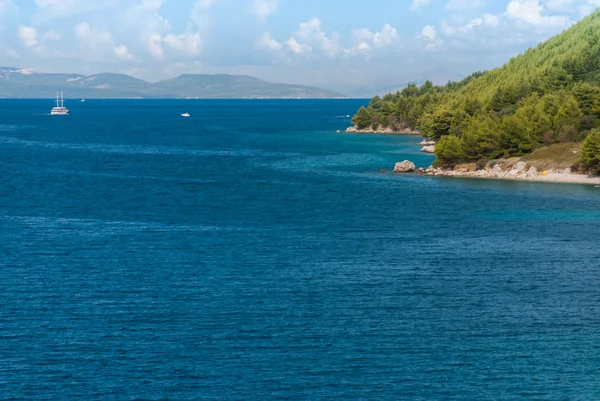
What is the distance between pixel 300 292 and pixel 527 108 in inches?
3041

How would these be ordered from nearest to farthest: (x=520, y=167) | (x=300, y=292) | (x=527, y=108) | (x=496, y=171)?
(x=300, y=292) < (x=520, y=167) < (x=496, y=171) < (x=527, y=108)

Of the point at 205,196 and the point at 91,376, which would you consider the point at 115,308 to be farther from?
the point at 205,196

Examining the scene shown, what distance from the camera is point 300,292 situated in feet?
166

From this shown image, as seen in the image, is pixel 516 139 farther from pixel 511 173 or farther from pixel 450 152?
pixel 450 152

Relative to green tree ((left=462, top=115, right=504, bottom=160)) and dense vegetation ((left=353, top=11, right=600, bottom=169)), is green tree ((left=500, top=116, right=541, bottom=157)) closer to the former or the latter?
dense vegetation ((left=353, top=11, right=600, bottom=169))

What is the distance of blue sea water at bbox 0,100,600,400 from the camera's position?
37.3m

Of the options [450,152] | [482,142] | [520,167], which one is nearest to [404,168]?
[450,152]

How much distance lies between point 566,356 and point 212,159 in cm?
9823

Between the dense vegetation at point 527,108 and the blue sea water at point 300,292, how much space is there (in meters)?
14.2

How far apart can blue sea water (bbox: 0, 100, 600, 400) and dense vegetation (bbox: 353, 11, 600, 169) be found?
14201mm

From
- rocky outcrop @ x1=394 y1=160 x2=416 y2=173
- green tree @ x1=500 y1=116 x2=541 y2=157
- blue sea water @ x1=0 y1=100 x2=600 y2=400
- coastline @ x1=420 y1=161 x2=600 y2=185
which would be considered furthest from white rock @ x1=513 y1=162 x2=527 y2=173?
rocky outcrop @ x1=394 y1=160 x2=416 y2=173

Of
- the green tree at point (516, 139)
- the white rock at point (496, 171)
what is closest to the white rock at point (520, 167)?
the white rock at point (496, 171)

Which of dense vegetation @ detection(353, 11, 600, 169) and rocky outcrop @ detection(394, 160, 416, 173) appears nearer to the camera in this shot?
dense vegetation @ detection(353, 11, 600, 169)

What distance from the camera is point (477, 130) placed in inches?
4382
